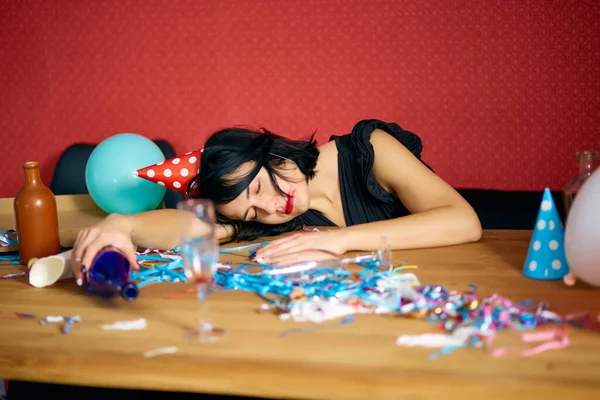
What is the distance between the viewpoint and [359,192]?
6.42ft

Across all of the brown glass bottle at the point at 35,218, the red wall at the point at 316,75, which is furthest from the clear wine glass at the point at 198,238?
the red wall at the point at 316,75

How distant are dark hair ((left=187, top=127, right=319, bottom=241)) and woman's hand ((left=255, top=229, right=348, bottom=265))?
0.65ft

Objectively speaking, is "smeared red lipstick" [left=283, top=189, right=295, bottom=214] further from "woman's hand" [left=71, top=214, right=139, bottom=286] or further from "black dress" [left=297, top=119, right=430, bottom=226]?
"woman's hand" [left=71, top=214, right=139, bottom=286]

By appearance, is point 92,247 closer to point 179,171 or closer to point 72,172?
point 179,171

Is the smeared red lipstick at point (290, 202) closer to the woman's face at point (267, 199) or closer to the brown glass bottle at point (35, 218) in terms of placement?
the woman's face at point (267, 199)

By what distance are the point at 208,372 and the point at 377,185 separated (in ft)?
3.46

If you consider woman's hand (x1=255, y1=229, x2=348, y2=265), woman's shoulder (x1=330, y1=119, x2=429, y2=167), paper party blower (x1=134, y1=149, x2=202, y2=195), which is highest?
woman's shoulder (x1=330, y1=119, x2=429, y2=167)

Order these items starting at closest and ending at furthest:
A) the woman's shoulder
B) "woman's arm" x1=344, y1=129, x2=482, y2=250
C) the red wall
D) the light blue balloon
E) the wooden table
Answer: the wooden table, "woman's arm" x1=344, y1=129, x2=482, y2=250, the woman's shoulder, the light blue balloon, the red wall

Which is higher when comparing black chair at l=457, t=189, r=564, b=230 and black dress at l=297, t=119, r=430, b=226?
black dress at l=297, t=119, r=430, b=226

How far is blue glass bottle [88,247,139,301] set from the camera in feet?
3.82

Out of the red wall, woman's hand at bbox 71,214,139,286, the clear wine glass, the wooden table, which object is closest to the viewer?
the wooden table

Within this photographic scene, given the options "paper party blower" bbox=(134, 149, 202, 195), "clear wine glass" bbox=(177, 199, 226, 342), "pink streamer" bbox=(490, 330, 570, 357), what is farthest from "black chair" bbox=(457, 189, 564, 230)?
"clear wine glass" bbox=(177, 199, 226, 342)

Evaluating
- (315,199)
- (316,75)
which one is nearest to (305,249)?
(315,199)

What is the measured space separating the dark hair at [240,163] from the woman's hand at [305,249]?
0.65 ft
